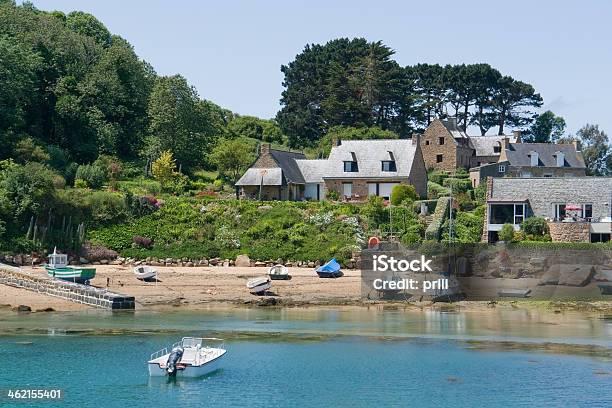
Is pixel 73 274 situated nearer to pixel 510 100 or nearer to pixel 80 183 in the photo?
pixel 80 183

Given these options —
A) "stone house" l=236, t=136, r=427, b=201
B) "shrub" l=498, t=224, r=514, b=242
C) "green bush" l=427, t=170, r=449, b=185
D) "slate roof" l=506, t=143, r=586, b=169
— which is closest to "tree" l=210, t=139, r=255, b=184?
"stone house" l=236, t=136, r=427, b=201

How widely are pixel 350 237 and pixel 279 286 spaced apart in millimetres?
9791

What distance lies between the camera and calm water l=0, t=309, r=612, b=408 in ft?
113

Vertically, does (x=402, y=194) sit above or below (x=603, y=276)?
above

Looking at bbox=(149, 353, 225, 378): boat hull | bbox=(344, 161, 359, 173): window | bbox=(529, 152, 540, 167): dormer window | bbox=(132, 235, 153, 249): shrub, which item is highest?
bbox=(529, 152, 540, 167): dormer window

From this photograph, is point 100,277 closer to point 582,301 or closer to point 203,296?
point 203,296

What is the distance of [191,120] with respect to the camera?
3457 inches

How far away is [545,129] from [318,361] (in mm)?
95621

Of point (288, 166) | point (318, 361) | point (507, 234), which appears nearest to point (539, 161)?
point (288, 166)

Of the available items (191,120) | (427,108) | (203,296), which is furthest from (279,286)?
(427,108)

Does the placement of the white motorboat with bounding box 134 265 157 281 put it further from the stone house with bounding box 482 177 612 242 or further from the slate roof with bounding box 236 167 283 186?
the stone house with bounding box 482 177 612 242

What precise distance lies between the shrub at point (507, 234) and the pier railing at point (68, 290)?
26382 millimetres

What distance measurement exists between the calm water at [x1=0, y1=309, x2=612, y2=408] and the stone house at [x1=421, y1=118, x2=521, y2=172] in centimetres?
4823

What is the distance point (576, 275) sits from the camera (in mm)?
60094
